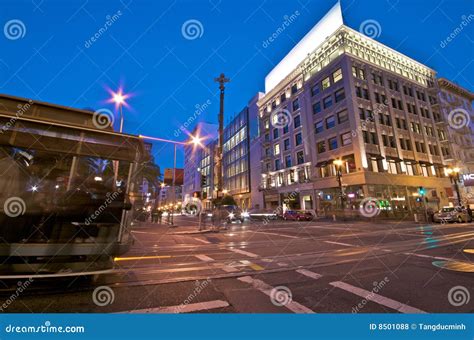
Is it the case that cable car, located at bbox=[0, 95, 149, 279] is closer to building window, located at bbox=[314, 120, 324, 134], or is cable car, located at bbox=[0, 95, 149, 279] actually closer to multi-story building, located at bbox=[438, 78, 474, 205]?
building window, located at bbox=[314, 120, 324, 134]

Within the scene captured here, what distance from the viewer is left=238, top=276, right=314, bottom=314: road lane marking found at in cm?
357

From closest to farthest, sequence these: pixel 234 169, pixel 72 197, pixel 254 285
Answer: pixel 254 285 → pixel 72 197 → pixel 234 169

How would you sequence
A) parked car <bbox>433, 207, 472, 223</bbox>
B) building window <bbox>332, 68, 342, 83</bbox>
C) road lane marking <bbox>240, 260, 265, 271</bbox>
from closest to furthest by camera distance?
road lane marking <bbox>240, 260, 265, 271</bbox>, parked car <bbox>433, 207, 472, 223</bbox>, building window <bbox>332, 68, 342, 83</bbox>

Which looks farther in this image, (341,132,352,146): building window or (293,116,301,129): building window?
(293,116,301,129): building window

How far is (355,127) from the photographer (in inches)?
1193

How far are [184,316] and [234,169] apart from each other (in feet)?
196

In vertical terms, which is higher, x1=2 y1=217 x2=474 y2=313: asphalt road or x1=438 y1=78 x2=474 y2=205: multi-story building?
x1=438 y1=78 x2=474 y2=205: multi-story building

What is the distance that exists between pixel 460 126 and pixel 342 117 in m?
30.7

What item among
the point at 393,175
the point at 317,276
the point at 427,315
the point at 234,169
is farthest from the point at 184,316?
the point at 234,169

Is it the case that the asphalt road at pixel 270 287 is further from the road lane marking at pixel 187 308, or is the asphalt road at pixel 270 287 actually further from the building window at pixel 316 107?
the building window at pixel 316 107

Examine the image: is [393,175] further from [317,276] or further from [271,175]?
[317,276]

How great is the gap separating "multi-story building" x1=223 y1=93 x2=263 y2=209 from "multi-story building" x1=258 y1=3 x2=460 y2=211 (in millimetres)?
9675

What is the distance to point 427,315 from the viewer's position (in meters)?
3.42

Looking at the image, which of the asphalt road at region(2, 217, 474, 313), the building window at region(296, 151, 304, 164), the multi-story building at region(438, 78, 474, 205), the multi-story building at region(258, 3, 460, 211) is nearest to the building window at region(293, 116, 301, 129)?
the multi-story building at region(258, 3, 460, 211)
